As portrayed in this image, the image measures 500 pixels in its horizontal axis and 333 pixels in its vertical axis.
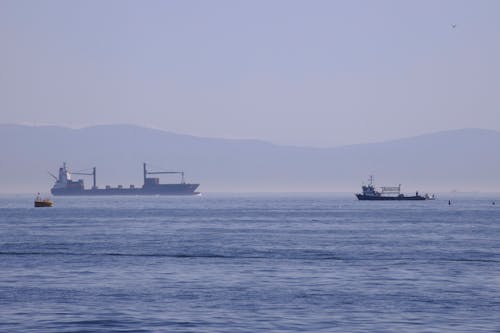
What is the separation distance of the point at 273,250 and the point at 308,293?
32210 millimetres

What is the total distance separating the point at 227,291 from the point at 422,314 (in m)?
11.9

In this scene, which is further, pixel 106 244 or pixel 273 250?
pixel 106 244

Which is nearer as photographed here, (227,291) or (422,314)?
(422,314)

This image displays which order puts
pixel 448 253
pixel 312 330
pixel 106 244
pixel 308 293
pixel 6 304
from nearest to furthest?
pixel 312 330, pixel 6 304, pixel 308 293, pixel 448 253, pixel 106 244

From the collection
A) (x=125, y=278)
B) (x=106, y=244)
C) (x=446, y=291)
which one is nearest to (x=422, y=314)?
(x=446, y=291)

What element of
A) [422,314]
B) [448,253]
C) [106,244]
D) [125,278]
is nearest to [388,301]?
[422,314]

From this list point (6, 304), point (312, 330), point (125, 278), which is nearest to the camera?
point (312, 330)

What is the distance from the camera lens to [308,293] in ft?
162

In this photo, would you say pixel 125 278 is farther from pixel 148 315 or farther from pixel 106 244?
pixel 106 244

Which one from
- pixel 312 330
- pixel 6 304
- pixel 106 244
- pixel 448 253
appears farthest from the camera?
pixel 106 244

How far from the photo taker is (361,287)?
170ft

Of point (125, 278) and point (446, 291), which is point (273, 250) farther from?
point (446, 291)

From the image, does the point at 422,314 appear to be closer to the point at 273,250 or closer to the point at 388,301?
the point at 388,301

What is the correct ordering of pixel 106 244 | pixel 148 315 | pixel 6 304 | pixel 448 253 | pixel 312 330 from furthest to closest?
pixel 106 244 < pixel 448 253 < pixel 6 304 < pixel 148 315 < pixel 312 330
